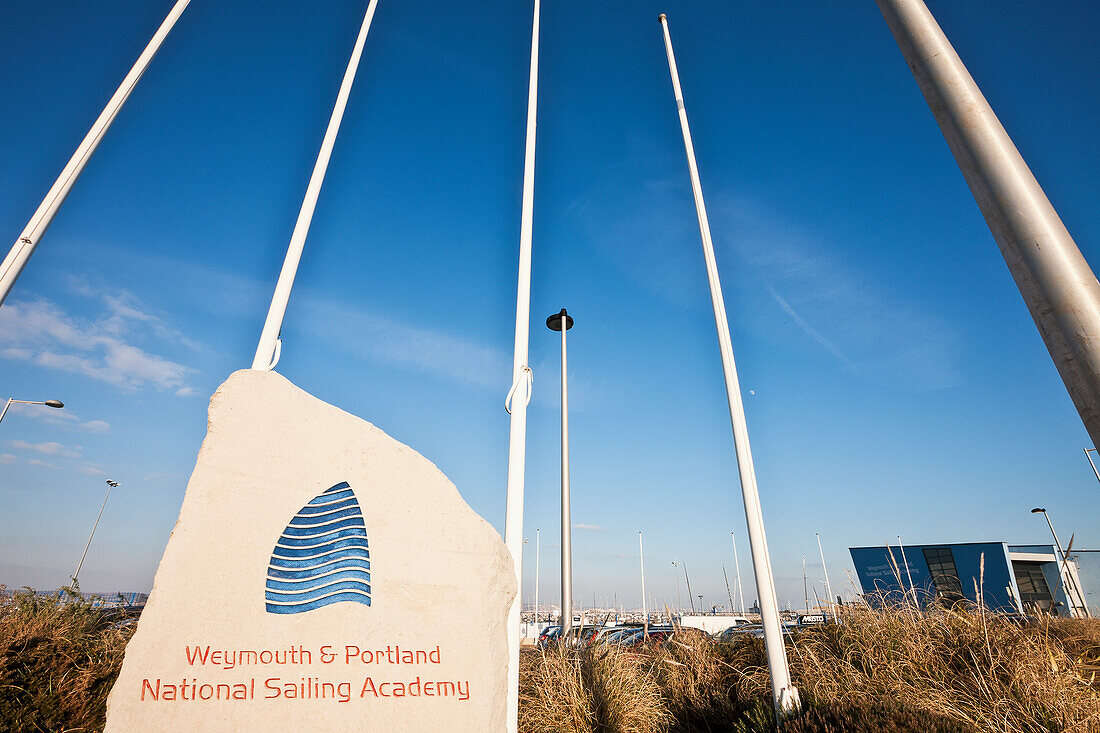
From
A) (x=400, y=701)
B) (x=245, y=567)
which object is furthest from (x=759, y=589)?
(x=245, y=567)

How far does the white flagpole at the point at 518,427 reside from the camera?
14.0ft

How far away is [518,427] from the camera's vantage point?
5.09 metres

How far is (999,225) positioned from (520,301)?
409cm

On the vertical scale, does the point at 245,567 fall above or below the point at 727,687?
above

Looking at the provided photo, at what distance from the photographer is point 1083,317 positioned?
2.24 metres

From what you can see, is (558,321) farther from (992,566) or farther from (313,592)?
(992,566)

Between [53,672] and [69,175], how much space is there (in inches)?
213

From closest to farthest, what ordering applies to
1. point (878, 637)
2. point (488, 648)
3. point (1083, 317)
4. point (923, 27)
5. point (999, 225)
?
point (1083, 317) < point (999, 225) < point (923, 27) < point (488, 648) < point (878, 637)

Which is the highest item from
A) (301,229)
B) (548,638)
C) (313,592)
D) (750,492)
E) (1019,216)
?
(301,229)

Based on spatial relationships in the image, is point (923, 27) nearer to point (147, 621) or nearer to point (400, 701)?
point (400, 701)

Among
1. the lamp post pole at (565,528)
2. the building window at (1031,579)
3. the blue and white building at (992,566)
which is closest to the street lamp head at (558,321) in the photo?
the lamp post pole at (565,528)

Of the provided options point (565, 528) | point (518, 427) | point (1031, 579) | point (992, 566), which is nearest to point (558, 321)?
point (565, 528)

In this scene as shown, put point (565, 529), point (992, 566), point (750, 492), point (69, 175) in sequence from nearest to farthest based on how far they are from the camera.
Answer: point (69, 175)
point (750, 492)
point (565, 529)
point (992, 566)

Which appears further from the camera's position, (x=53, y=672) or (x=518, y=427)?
(x=53, y=672)
